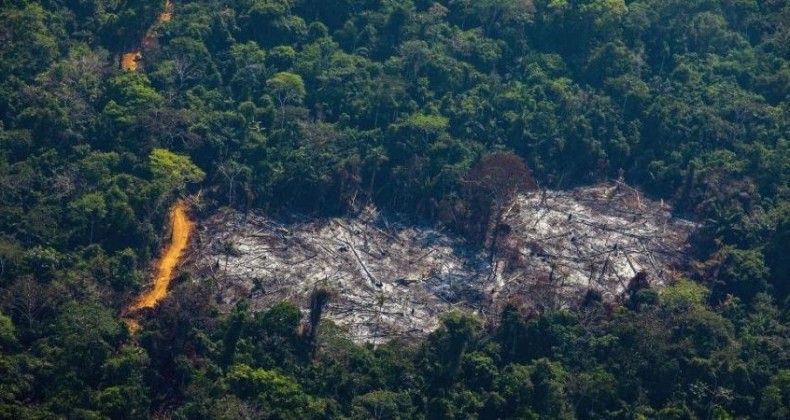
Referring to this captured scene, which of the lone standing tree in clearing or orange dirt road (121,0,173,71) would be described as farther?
orange dirt road (121,0,173,71)

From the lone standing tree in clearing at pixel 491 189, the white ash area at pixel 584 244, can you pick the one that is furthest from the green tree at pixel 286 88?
the white ash area at pixel 584 244

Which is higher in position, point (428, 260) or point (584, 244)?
point (584, 244)

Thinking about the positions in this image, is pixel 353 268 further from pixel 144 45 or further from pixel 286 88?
pixel 144 45

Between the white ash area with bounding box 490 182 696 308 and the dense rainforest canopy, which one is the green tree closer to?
the dense rainforest canopy

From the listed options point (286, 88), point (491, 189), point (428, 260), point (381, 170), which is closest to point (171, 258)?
point (381, 170)

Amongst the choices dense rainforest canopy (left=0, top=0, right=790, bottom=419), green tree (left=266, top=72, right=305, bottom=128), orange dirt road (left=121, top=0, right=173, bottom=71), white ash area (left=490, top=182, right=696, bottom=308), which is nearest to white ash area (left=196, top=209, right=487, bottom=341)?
dense rainforest canopy (left=0, top=0, right=790, bottom=419)

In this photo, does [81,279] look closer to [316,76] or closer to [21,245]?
[21,245]
